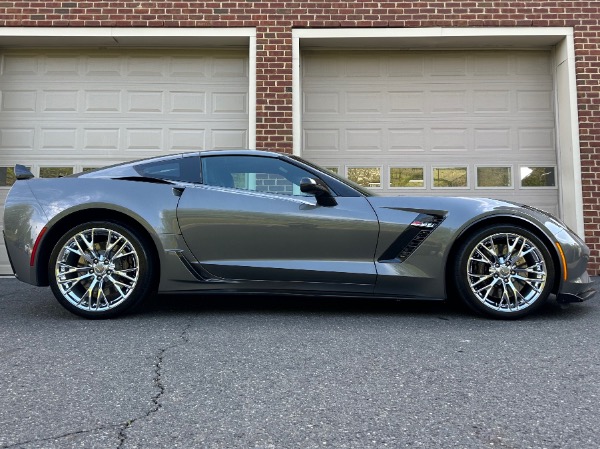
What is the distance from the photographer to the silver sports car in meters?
3.33

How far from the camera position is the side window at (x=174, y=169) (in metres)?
3.57

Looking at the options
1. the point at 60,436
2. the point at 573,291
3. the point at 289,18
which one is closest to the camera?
the point at 60,436

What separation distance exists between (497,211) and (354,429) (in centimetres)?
231

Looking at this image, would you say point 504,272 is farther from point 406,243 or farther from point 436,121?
point 436,121

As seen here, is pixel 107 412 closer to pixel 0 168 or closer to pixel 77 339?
pixel 77 339

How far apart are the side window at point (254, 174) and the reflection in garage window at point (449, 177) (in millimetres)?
3589

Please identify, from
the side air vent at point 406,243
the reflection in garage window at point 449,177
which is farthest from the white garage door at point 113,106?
the side air vent at point 406,243

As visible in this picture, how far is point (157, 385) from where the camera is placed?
2049 millimetres

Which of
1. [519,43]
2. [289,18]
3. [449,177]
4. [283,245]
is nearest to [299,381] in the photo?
[283,245]

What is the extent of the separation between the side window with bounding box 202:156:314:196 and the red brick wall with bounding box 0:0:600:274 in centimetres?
270

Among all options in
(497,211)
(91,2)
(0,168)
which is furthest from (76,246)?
(91,2)

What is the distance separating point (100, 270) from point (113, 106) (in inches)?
157

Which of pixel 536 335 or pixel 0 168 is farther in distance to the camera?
pixel 0 168

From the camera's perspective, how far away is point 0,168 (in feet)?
21.5
